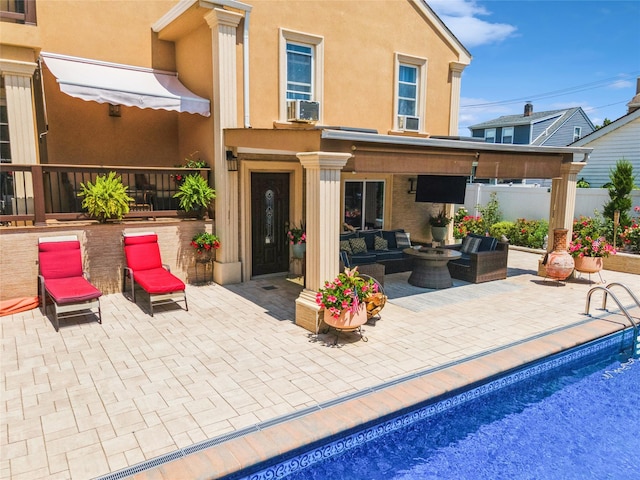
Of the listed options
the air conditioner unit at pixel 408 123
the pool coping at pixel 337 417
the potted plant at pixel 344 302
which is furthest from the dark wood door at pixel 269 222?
the pool coping at pixel 337 417

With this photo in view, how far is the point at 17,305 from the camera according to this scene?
10547mm

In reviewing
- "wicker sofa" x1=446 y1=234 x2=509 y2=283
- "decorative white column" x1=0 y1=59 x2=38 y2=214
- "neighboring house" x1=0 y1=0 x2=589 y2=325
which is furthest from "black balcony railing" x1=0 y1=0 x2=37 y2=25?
"wicker sofa" x1=446 y1=234 x2=509 y2=283

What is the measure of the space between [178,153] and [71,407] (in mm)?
10813

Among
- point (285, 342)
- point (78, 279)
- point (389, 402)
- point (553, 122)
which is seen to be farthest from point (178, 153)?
point (553, 122)

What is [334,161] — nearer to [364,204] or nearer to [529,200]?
[364,204]

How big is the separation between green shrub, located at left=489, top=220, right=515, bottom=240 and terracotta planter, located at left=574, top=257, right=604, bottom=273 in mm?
7188

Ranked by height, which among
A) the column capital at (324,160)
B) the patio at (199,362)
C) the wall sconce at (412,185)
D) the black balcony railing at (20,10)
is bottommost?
the patio at (199,362)

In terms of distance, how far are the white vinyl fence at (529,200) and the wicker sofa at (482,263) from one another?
8.86 metres

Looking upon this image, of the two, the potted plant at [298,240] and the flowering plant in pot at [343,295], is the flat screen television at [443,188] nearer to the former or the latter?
the potted plant at [298,240]

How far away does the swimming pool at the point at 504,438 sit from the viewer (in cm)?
588

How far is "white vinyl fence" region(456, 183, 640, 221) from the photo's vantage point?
20453mm

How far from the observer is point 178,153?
15.8 metres

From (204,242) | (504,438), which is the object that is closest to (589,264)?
(504,438)

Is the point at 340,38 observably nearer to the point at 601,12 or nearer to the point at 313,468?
the point at 313,468
